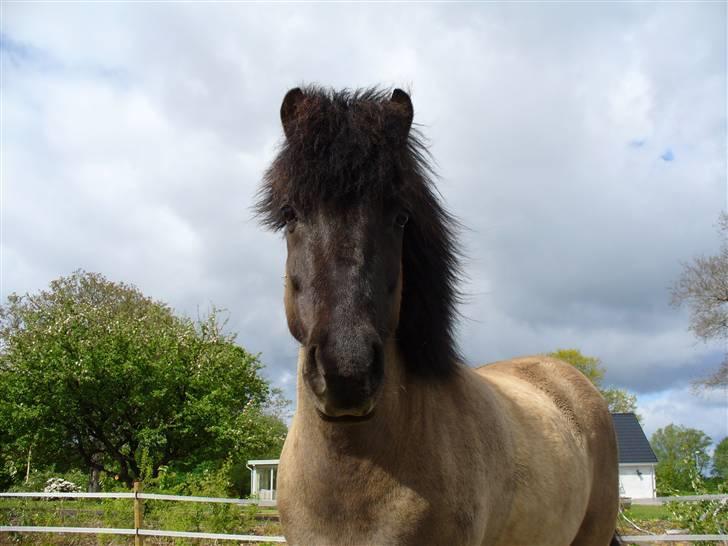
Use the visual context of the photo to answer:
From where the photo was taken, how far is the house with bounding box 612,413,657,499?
42844mm

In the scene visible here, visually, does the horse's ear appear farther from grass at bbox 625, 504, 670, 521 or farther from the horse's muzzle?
grass at bbox 625, 504, 670, 521

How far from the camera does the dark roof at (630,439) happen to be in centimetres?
4266

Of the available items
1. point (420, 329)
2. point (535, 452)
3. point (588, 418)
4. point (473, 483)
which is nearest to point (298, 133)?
point (420, 329)

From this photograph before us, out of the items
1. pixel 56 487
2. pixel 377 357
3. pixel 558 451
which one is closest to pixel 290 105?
pixel 377 357

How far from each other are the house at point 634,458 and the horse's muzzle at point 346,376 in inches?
1688

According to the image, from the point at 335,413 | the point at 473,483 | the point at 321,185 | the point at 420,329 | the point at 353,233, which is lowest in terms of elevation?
the point at 473,483

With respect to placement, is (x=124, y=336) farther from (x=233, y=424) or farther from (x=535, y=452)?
(x=535, y=452)

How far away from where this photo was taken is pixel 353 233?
2.36 m

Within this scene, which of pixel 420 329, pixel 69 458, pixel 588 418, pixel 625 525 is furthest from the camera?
pixel 69 458

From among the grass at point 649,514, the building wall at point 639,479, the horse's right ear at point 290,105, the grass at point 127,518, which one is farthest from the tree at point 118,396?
the building wall at point 639,479

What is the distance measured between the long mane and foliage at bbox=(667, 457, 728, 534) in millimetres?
9586

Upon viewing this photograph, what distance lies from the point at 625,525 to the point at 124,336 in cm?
2420

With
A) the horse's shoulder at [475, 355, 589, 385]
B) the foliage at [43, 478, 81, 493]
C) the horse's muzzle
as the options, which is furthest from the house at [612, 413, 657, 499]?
the horse's muzzle

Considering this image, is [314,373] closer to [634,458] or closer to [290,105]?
[290,105]
